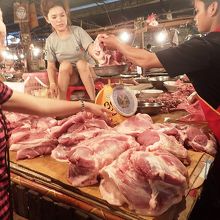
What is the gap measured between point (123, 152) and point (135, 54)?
1.43 meters

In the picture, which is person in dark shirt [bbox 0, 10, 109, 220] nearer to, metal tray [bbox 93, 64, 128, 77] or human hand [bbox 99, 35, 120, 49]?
metal tray [bbox 93, 64, 128, 77]

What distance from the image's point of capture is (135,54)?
350 centimetres

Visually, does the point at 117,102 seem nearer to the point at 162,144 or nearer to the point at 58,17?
the point at 162,144

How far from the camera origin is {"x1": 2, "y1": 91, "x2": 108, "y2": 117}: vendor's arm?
2.44 m

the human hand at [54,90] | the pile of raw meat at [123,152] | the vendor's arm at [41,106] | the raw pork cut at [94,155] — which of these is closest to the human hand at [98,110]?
the vendor's arm at [41,106]

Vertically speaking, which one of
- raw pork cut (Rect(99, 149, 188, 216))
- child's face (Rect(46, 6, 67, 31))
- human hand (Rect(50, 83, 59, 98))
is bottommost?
raw pork cut (Rect(99, 149, 188, 216))

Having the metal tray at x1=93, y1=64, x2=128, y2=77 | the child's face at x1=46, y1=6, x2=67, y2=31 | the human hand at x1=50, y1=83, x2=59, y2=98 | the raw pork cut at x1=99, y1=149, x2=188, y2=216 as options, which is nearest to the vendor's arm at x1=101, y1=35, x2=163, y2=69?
the metal tray at x1=93, y1=64, x2=128, y2=77

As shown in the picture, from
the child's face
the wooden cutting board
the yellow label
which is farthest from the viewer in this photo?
the child's face

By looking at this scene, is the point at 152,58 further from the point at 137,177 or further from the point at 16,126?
the point at 16,126

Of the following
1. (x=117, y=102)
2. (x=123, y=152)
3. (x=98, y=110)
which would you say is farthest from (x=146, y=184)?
(x=117, y=102)

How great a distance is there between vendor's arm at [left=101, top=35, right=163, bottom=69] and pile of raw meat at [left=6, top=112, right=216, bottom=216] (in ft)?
2.61

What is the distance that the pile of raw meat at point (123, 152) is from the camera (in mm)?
2168

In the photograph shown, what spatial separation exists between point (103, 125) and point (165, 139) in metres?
1.02

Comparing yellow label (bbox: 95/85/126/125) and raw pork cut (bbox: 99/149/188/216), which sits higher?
yellow label (bbox: 95/85/126/125)
